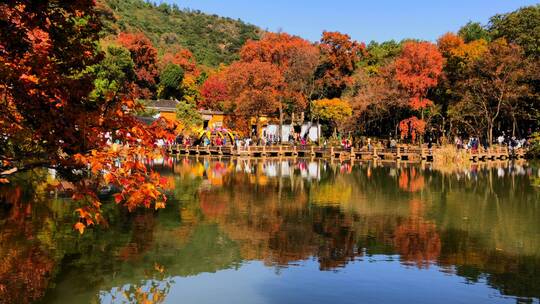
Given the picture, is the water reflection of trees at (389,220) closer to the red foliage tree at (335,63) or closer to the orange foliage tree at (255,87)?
the orange foliage tree at (255,87)

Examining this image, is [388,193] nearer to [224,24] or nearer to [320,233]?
[320,233]

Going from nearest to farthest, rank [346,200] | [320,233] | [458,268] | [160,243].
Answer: [458,268] < [160,243] < [320,233] < [346,200]

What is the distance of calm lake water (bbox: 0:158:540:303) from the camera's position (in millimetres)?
10945

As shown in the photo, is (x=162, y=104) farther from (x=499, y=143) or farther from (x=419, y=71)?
(x=499, y=143)

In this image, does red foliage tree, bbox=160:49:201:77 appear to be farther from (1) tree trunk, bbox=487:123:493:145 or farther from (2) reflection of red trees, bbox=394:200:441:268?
(2) reflection of red trees, bbox=394:200:441:268

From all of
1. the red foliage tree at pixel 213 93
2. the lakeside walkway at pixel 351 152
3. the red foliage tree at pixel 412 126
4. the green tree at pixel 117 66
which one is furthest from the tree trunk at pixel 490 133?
the green tree at pixel 117 66

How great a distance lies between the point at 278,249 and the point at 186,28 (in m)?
107

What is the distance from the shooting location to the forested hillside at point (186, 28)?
322 ft

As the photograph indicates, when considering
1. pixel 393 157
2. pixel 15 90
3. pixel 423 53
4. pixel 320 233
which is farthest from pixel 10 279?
pixel 423 53

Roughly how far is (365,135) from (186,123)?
688 inches

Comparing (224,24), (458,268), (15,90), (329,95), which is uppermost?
(224,24)

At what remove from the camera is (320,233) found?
16094 mm

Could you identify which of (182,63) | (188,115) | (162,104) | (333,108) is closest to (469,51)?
(333,108)

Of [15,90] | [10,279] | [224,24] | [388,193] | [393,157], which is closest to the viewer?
[15,90]
